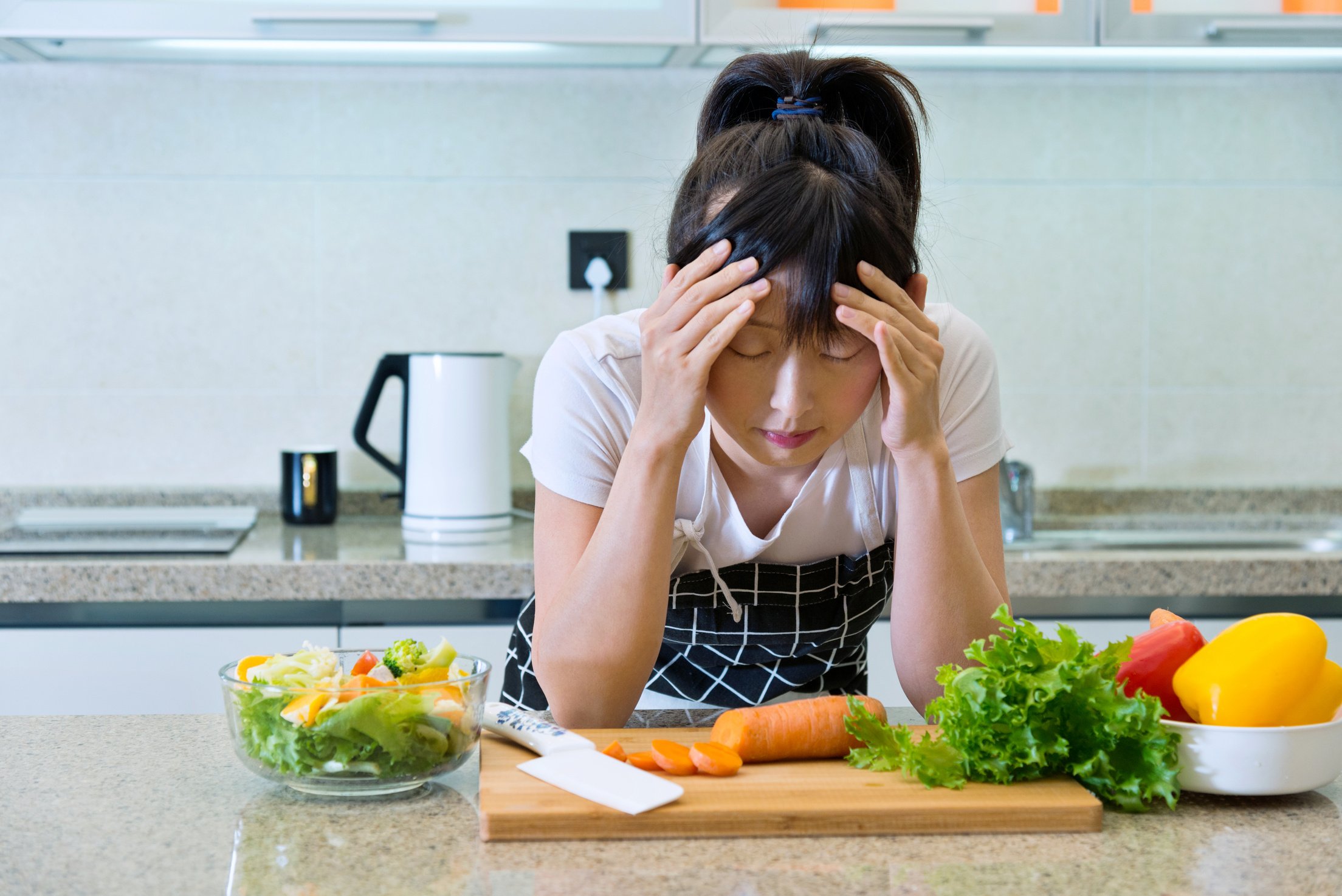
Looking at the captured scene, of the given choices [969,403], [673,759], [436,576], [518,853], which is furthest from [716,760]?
[436,576]

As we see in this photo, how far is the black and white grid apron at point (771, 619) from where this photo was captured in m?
1.21

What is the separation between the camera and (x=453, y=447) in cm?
200

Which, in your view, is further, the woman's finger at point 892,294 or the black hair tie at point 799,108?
the black hair tie at point 799,108

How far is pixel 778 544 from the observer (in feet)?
3.96

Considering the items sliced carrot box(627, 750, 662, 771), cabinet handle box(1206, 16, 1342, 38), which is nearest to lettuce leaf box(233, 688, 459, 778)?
sliced carrot box(627, 750, 662, 771)

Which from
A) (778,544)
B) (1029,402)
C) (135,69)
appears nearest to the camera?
(778,544)

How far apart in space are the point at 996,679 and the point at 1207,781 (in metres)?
0.15

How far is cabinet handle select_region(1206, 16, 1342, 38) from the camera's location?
1.95m

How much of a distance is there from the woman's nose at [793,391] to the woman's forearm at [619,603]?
0.12 meters

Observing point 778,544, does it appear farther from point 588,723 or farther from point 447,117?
point 447,117

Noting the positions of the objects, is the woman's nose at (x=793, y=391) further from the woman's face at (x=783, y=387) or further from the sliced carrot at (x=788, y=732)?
the sliced carrot at (x=788, y=732)

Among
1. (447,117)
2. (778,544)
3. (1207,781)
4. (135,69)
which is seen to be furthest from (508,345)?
(1207,781)

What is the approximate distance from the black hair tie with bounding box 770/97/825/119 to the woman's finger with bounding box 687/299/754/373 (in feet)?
0.74

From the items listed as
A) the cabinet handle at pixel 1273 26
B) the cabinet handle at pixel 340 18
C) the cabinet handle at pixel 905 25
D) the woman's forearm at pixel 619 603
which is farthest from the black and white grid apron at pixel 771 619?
the cabinet handle at pixel 1273 26
